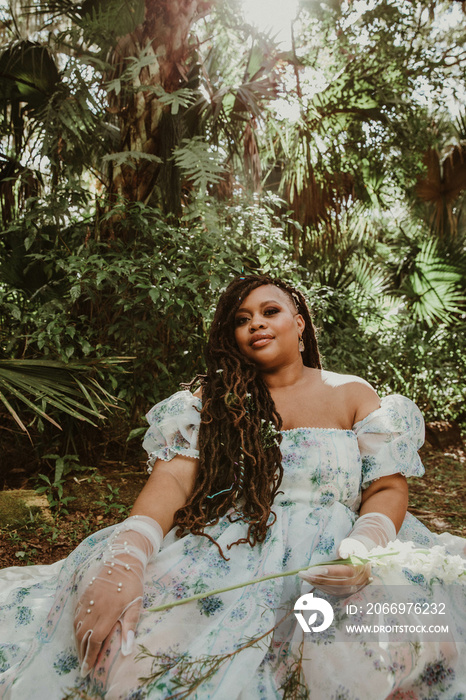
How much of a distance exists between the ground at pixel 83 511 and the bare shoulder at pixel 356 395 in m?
1.71

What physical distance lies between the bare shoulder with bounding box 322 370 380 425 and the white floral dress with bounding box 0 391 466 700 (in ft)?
0.17

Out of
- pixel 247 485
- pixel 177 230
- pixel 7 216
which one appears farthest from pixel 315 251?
pixel 247 485

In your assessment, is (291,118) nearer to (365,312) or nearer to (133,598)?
(365,312)

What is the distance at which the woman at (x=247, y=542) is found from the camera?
4.33ft

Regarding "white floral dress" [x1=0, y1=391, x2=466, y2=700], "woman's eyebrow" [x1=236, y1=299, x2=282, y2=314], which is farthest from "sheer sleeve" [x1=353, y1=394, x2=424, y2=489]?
"woman's eyebrow" [x1=236, y1=299, x2=282, y2=314]

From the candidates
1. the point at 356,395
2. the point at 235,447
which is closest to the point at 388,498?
the point at 356,395

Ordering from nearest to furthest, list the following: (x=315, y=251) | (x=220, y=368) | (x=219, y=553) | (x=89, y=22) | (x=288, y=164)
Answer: (x=219, y=553) < (x=220, y=368) < (x=89, y=22) < (x=288, y=164) < (x=315, y=251)

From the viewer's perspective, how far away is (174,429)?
1.94 metres

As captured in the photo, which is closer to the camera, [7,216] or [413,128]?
[7,216]

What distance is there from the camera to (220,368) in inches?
82.9

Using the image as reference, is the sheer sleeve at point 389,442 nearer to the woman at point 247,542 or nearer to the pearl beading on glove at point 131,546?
the woman at point 247,542

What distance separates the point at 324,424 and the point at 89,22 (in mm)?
2711

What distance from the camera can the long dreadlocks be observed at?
1769 millimetres

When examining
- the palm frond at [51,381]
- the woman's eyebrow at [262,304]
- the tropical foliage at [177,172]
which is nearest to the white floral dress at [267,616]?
the woman's eyebrow at [262,304]
